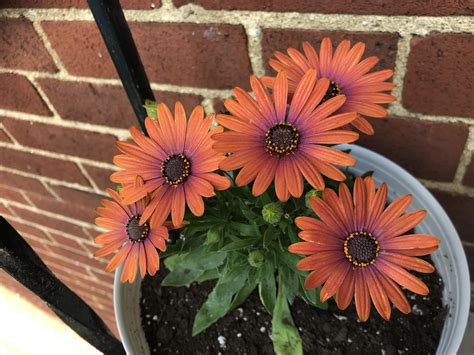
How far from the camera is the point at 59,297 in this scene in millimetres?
497

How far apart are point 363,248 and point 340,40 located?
300 millimetres

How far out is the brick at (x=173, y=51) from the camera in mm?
679

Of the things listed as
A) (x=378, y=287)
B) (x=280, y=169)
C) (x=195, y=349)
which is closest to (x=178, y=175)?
(x=280, y=169)

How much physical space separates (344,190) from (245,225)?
0.15 meters

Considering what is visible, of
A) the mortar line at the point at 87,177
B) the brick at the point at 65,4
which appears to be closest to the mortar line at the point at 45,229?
the mortar line at the point at 87,177

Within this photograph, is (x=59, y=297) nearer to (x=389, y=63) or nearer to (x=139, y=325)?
(x=139, y=325)

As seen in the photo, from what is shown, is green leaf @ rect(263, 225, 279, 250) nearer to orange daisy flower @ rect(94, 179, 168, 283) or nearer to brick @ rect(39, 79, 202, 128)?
orange daisy flower @ rect(94, 179, 168, 283)

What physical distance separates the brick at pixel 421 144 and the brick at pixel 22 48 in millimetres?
544

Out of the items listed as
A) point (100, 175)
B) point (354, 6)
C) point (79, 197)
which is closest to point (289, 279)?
point (354, 6)

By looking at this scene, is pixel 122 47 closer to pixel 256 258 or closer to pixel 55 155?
pixel 256 258

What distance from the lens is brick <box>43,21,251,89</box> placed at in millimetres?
679

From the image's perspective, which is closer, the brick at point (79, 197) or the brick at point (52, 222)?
the brick at point (79, 197)

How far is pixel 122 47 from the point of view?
1.57 feet

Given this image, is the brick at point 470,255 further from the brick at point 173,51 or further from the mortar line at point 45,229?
the mortar line at point 45,229
